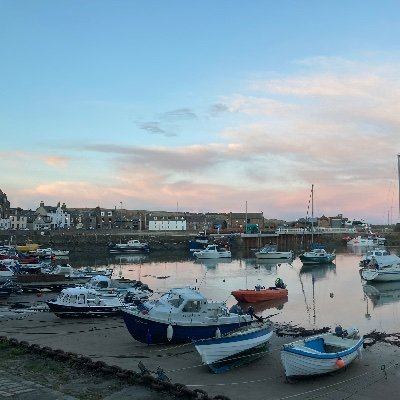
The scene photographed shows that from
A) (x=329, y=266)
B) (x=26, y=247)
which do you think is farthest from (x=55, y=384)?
(x=26, y=247)

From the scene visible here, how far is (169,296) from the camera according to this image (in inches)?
862

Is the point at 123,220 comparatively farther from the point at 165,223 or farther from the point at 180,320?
the point at 180,320

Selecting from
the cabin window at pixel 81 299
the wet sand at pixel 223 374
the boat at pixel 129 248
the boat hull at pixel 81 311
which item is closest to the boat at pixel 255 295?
the boat hull at pixel 81 311

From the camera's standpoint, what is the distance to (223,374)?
682 inches

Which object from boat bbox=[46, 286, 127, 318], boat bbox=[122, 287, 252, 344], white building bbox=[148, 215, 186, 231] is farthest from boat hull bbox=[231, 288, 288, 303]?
white building bbox=[148, 215, 186, 231]

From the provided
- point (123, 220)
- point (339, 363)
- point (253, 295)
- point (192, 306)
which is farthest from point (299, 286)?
point (123, 220)

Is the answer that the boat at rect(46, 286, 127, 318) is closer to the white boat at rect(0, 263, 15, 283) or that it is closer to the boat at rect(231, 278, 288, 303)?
the boat at rect(231, 278, 288, 303)

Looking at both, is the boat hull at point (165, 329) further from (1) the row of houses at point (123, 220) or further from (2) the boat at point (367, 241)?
(1) the row of houses at point (123, 220)

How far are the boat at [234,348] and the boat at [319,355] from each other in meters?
1.91

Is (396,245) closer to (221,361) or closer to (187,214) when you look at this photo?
(187,214)

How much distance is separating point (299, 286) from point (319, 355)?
32.4 metres

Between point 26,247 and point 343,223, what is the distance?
135 meters

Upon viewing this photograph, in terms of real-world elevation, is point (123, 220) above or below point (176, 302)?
above

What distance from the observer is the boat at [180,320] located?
20.8 metres
